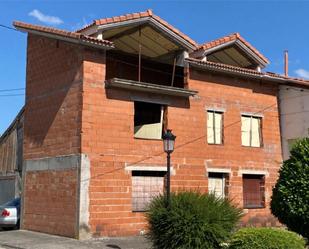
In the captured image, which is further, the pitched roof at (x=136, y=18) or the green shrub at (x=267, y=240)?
the pitched roof at (x=136, y=18)

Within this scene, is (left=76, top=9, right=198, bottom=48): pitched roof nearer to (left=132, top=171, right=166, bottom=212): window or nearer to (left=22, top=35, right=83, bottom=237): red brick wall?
(left=22, top=35, right=83, bottom=237): red brick wall

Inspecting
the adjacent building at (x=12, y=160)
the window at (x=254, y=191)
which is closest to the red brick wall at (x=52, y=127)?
the adjacent building at (x=12, y=160)

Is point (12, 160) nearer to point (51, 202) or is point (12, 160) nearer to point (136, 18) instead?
point (51, 202)

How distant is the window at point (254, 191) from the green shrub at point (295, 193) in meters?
8.88

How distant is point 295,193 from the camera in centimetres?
1200

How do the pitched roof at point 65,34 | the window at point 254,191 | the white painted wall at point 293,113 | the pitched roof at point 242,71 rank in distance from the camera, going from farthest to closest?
the white painted wall at point 293,113 < the window at point 254,191 < the pitched roof at point 242,71 < the pitched roof at point 65,34

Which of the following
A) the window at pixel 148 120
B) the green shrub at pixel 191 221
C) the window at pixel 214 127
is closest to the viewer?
the green shrub at pixel 191 221

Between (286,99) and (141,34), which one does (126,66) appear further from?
(286,99)

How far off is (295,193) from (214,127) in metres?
8.89

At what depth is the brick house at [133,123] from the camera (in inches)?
676

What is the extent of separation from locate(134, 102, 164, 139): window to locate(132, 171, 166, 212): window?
5.78 ft

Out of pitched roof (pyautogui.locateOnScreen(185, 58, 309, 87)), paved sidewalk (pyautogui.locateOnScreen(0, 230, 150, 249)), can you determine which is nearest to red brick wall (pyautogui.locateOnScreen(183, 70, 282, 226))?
pitched roof (pyautogui.locateOnScreen(185, 58, 309, 87))

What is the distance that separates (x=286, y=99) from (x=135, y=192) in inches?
352

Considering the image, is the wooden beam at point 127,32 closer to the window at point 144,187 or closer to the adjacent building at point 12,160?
the window at point 144,187
